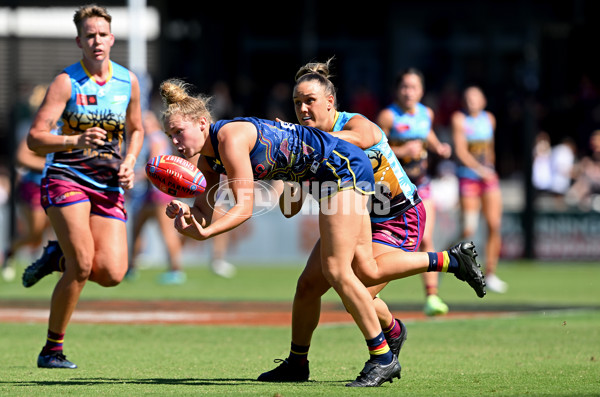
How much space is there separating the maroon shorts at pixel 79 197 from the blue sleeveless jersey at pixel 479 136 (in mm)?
6938

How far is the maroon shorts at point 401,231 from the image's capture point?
276 inches

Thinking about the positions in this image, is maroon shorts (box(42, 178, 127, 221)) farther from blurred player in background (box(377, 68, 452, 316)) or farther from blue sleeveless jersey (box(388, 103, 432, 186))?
blue sleeveless jersey (box(388, 103, 432, 186))

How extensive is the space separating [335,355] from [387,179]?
169 cm

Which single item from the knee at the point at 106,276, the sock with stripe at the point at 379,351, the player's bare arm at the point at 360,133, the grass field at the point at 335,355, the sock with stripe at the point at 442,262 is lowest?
the grass field at the point at 335,355

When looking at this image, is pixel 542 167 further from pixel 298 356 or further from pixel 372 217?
pixel 298 356

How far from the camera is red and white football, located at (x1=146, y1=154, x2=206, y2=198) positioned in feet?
20.3

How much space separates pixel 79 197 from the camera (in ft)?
23.9

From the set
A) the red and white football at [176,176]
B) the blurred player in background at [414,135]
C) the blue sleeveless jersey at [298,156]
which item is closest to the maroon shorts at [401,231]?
the blue sleeveless jersey at [298,156]

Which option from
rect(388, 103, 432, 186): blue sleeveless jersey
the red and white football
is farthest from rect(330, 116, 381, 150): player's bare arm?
rect(388, 103, 432, 186): blue sleeveless jersey

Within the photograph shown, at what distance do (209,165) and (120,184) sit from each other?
1.29 m

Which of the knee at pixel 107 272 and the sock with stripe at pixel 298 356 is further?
the knee at pixel 107 272

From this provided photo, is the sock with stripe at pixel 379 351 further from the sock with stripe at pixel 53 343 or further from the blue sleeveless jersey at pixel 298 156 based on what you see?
the sock with stripe at pixel 53 343

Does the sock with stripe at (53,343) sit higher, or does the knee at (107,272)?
the knee at (107,272)

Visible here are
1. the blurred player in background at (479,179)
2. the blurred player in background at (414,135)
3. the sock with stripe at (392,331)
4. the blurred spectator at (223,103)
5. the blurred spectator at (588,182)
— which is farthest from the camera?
the blurred spectator at (223,103)
